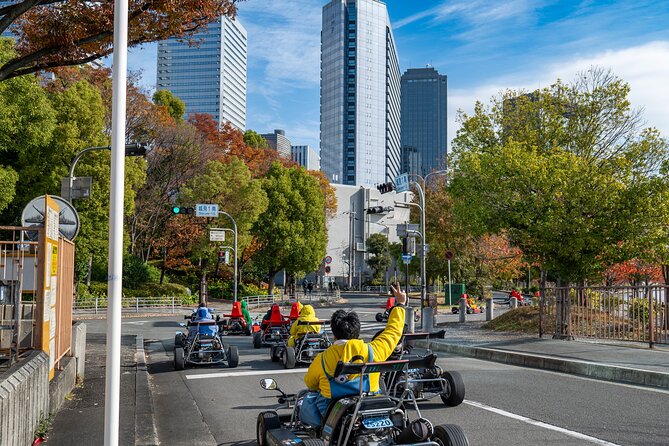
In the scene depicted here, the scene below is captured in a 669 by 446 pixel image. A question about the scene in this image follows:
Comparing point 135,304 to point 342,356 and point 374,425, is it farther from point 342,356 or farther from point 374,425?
point 374,425

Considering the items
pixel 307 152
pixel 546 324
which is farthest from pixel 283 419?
pixel 307 152

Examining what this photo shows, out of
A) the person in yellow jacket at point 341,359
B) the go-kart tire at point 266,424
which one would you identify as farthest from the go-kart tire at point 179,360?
the person in yellow jacket at point 341,359

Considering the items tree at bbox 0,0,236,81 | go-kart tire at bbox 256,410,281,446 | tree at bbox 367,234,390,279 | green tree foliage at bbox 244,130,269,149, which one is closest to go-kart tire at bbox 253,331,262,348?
tree at bbox 0,0,236,81

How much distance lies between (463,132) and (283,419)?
18.8 metres

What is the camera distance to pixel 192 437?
23.4 ft

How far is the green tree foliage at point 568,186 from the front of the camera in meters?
16.5

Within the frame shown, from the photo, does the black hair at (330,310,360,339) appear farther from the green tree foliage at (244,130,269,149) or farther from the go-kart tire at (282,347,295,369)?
the green tree foliage at (244,130,269,149)

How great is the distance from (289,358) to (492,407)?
17.2 ft

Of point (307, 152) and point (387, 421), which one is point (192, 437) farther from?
point (307, 152)

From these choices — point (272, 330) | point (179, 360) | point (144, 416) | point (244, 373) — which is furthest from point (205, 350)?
point (144, 416)

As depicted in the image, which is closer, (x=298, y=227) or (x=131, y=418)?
(x=131, y=418)

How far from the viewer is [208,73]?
155 meters

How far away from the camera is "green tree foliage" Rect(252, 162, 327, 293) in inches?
1754

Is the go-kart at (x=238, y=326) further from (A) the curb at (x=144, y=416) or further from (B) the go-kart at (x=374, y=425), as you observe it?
(B) the go-kart at (x=374, y=425)
